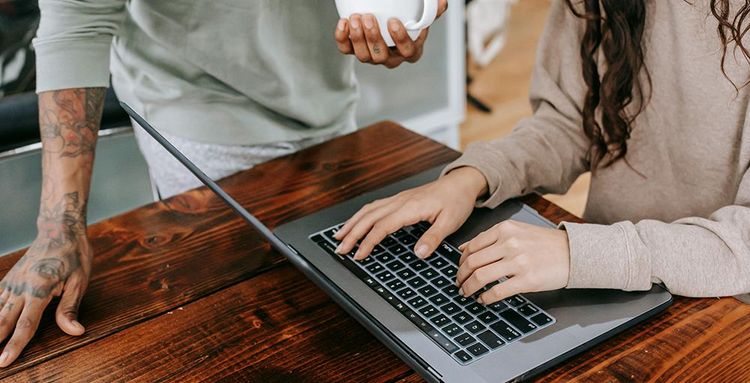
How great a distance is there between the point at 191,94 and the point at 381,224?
1.37ft

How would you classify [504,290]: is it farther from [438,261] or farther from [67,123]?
[67,123]

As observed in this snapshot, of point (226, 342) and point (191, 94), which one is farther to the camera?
point (191, 94)

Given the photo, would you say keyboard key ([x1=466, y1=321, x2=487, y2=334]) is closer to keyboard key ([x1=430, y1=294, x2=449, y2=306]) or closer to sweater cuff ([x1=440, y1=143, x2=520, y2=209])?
keyboard key ([x1=430, y1=294, x2=449, y2=306])

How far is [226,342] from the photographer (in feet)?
2.58

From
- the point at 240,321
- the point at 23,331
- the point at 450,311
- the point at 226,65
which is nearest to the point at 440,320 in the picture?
the point at 450,311

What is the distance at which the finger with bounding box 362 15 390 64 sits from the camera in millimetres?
821

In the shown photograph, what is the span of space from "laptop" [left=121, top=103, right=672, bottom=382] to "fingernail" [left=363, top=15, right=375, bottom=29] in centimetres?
23

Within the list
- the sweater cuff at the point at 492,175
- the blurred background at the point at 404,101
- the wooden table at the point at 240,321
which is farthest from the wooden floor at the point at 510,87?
the wooden table at the point at 240,321

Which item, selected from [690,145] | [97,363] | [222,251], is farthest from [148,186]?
[690,145]

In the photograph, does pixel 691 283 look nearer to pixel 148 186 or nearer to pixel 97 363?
pixel 97 363

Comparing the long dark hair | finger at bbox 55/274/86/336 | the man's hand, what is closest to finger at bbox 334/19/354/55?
→ the man's hand

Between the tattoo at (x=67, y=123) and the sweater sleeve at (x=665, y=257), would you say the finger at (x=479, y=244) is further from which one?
the tattoo at (x=67, y=123)

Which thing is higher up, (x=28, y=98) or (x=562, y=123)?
(x=562, y=123)

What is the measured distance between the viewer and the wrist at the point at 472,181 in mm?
919
